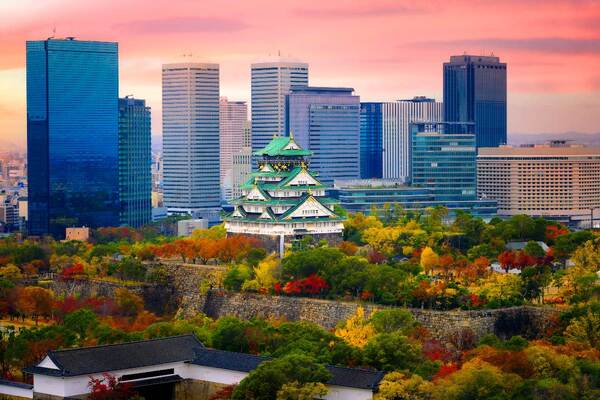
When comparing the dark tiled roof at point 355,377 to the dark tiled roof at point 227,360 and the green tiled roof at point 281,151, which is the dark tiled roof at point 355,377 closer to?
the dark tiled roof at point 227,360

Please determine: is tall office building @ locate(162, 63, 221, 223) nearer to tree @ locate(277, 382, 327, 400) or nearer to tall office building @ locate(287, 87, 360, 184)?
tall office building @ locate(287, 87, 360, 184)

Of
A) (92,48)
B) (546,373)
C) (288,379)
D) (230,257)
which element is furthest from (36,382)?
(92,48)

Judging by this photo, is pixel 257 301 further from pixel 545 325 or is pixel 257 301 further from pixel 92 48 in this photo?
pixel 92 48

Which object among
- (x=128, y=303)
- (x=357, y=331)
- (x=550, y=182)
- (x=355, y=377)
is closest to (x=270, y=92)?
(x=550, y=182)

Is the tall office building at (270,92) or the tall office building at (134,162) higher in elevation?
the tall office building at (270,92)

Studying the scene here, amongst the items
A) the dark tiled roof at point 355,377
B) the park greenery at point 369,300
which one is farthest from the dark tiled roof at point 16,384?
the dark tiled roof at point 355,377

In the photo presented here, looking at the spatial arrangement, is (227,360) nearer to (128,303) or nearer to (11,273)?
(128,303)
